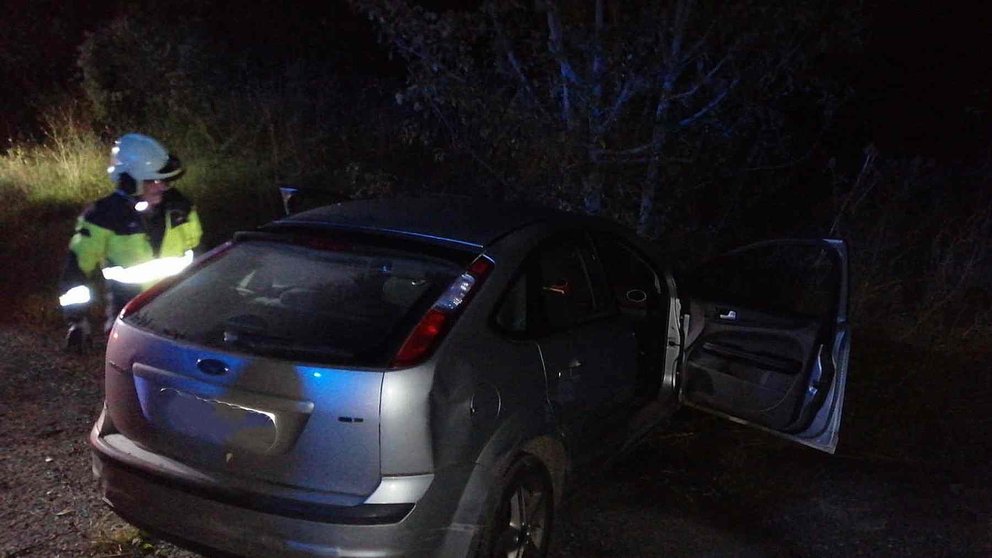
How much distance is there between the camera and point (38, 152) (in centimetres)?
1109

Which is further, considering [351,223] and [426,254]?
[351,223]

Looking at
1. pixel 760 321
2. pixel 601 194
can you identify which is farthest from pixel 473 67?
pixel 760 321

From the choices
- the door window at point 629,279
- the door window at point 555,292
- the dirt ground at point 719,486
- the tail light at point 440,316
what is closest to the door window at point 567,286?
the door window at point 555,292

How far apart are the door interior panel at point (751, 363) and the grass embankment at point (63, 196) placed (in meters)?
4.68

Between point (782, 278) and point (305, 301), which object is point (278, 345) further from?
point (782, 278)

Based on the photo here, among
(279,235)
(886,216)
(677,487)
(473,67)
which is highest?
(473,67)

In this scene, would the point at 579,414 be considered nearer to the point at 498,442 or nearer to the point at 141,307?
the point at 498,442

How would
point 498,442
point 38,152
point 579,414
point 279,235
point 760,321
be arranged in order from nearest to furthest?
point 498,442 → point 279,235 → point 579,414 → point 760,321 → point 38,152

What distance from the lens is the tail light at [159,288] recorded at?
11.0 feet

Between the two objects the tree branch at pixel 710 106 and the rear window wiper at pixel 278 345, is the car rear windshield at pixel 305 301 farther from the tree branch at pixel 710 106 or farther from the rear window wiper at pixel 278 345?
the tree branch at pixel 710 106

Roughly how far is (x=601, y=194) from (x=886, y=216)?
2.66 m

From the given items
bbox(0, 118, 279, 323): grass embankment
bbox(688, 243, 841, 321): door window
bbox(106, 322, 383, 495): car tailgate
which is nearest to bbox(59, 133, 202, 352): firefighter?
bbox(106, 322, 383, 495): car tailgate

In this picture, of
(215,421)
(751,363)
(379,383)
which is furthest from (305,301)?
(751,363)

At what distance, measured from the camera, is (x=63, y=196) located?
982 cm
